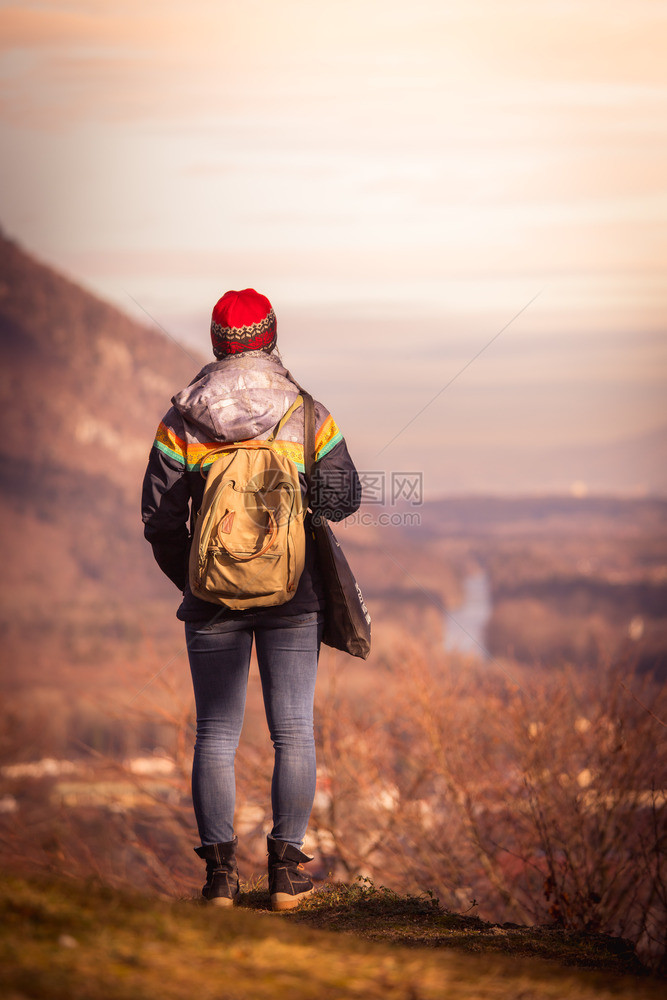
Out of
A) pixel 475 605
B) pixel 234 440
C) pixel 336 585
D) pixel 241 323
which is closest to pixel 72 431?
pixel 475 605

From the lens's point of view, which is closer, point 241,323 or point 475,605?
point 241,323

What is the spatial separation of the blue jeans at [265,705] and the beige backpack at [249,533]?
0.50ft

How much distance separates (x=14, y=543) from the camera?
11838cm

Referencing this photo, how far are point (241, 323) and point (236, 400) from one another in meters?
0.30

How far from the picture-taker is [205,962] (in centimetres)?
224

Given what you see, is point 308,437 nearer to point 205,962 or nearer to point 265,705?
point 265,705

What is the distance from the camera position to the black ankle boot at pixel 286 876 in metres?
3.45

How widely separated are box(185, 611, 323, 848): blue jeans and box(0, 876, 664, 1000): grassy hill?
28.9 inches

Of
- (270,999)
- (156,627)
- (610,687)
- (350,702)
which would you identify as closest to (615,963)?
(270,999)

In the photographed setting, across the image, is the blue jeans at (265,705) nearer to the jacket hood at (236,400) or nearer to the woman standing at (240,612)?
the woman standing at (240,612)

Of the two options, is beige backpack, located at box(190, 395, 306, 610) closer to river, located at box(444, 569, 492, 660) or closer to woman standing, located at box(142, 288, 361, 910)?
woman standing, located at box(142, 288, 361, 910)

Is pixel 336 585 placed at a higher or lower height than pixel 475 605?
higher

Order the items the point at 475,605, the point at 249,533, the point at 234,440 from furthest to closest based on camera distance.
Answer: the point at 475,605 < the point at 234,440 < the point at 249,533

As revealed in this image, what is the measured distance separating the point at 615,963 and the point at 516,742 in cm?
852
